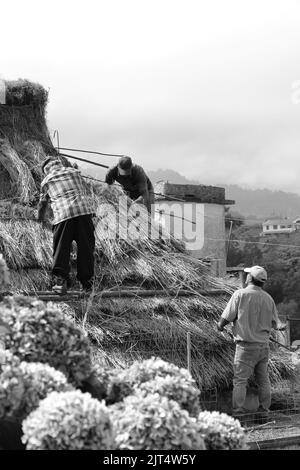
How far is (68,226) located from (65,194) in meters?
0.35

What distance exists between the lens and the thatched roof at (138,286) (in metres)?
7.25

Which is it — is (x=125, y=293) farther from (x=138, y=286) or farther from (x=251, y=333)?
(x=251, y=333)

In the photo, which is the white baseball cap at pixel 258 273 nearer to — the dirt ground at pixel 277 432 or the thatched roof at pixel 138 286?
the thatched roof at pixel 138 286

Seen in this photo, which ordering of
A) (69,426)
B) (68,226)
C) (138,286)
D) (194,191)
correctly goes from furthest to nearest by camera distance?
(194,191), (138,286), (68,226), (69,426)

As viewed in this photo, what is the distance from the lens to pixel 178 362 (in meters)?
7.38

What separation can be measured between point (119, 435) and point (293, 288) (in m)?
42.0

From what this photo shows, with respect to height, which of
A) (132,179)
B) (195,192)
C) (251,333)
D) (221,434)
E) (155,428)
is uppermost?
(195,192)

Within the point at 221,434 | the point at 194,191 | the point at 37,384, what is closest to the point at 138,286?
the point at 221,434

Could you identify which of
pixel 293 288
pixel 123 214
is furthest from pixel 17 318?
pixel 293 288

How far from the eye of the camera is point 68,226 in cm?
752

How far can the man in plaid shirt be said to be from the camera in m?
7.48

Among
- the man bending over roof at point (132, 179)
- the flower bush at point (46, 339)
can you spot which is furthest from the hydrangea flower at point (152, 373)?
the man bending over roof at point (132, 179)

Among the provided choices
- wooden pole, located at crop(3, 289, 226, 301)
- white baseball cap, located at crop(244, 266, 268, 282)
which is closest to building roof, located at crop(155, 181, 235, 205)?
wooden pole, located at crop(3, 289, 226, 301)
